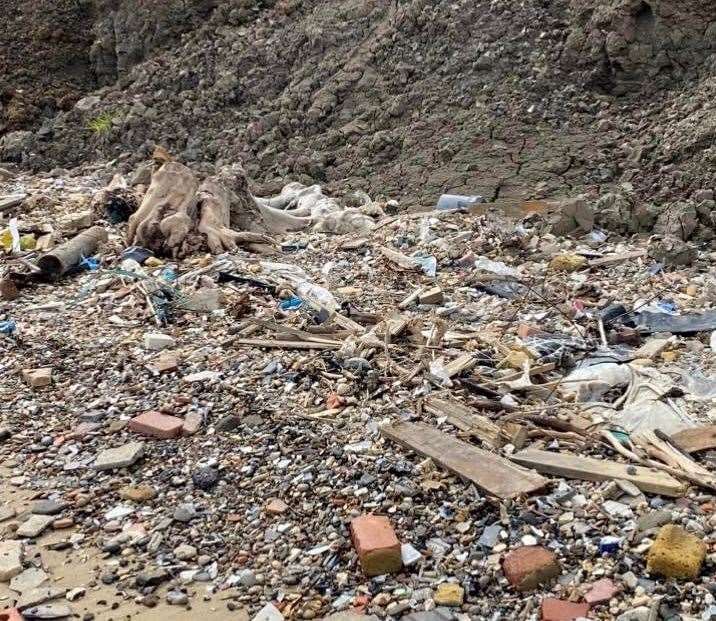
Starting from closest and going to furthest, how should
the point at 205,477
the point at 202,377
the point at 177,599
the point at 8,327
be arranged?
the point at 177,599, the point at 205,477, the point at 202,377, the point at 8,327

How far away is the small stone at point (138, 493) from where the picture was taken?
12.0 feet

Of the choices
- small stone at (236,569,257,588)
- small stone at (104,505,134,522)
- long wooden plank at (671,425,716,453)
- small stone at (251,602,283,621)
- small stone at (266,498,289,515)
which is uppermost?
long wooden plank at (671,425,716,453)

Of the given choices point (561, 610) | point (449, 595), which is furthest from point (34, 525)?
point (561, 610)

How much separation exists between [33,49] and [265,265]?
10.7 m

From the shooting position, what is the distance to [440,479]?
3.49 meters

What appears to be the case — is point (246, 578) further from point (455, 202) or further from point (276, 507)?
point (455, 202)

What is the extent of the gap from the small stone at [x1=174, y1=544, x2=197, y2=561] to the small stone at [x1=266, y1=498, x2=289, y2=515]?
0.36 m

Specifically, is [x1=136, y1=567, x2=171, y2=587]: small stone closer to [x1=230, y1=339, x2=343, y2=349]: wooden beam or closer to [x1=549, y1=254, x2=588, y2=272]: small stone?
[x1=230, y1=339, x2=343, y2=349]: wooden beam

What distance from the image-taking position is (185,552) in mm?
3270

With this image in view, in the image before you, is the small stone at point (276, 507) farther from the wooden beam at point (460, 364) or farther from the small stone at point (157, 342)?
the small stone at point (157, 342)

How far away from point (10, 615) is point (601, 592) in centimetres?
211

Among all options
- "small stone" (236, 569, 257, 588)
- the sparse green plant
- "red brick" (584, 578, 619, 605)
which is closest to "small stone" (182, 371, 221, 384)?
"small stone" (236, 569, 257, 588)

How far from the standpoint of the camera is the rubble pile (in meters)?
2.97

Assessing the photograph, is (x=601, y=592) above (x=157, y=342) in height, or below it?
above
